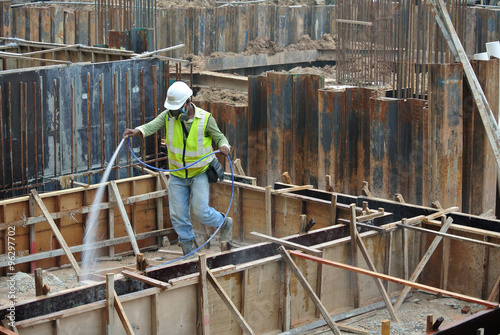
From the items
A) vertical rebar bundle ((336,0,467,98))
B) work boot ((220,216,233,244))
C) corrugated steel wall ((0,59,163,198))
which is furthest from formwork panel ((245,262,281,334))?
vertical rebar bundle ((336,0,467,98))

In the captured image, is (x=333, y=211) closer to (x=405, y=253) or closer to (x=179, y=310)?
(x=405, y=253)

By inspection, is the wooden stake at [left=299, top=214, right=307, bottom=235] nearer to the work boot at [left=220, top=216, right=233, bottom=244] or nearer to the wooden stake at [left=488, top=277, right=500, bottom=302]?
the work boot at [left=220, top=216, right=233, bottom=244]

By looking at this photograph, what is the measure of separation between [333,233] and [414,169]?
3.07m

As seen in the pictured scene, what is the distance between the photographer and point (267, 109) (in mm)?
12555

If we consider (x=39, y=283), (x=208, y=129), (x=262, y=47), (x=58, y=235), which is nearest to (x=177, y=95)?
(x=208, y=129)

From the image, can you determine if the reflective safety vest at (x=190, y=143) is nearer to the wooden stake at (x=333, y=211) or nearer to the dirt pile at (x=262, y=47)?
the wooden stake at (x=333, y=211)

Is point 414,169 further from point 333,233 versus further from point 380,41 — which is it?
point 380,41

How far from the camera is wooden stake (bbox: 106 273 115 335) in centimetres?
626

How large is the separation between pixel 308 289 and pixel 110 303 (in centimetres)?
197

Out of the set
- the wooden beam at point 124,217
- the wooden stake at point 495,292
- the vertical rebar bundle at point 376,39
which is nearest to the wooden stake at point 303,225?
the wooden stake at point 495,292

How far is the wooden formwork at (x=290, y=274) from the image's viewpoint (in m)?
6.58

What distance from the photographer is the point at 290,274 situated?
7.65 meters

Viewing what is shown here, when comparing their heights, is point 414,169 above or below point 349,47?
below

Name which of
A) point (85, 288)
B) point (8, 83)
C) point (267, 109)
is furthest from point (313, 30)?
point (85, 288)
